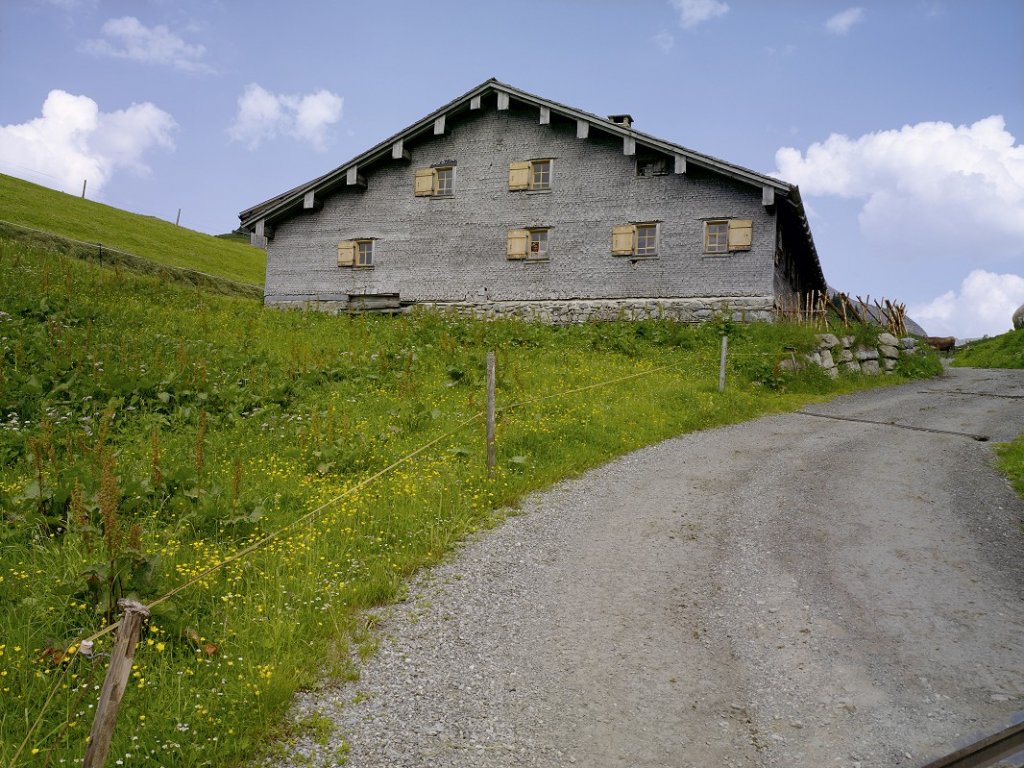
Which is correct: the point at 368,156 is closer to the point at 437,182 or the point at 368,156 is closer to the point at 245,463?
the point at 437,182

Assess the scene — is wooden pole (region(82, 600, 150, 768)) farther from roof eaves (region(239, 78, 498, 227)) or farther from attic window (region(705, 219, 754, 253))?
roof eaves (region(239, 78, 498, 227))

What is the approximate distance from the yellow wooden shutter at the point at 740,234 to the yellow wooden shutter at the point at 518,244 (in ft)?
23.6

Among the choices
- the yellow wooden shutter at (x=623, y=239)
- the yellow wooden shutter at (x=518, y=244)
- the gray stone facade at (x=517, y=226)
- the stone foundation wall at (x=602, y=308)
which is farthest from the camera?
the yellow wooden shutter at (x=518, y=244)

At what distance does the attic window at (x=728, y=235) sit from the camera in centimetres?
2195

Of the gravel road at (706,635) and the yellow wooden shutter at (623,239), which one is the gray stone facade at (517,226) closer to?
the yellow wooden shutter at (623,239)

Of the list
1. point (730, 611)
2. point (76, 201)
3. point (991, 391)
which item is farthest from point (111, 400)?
point (76, 201)

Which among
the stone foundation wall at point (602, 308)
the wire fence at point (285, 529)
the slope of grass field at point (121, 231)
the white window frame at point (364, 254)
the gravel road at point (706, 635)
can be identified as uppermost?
the slope of grass field at point (121, 231)

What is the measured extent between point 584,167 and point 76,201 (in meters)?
37.5

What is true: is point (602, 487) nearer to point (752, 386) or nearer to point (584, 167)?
point (752, 386)

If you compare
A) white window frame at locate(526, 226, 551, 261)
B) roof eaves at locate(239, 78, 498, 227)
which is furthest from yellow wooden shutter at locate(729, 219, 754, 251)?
roof eaves at locate(239, 78, 498, 227)

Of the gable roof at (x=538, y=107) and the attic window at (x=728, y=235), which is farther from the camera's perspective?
the attic window at (x=728, y=235)

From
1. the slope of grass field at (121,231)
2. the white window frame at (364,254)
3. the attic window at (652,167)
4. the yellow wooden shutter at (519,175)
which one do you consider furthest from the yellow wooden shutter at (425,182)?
the slope of grass field at (121,231)

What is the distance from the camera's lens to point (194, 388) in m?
12.1

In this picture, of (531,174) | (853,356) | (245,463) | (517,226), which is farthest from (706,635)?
(531,174)
